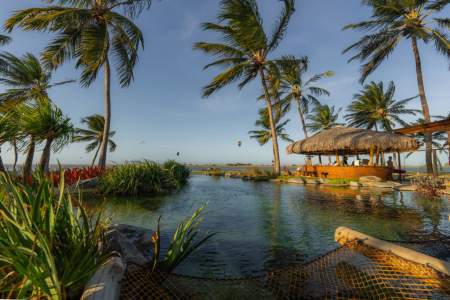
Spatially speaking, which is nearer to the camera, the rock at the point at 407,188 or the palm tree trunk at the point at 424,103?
the rock at the point at 407,188

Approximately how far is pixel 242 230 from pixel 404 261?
2.97 metres

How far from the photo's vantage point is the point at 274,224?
16.5 ft

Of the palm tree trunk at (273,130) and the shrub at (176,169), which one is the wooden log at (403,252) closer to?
the shrub at (176,169)

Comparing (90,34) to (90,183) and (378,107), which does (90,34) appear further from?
(378,107)

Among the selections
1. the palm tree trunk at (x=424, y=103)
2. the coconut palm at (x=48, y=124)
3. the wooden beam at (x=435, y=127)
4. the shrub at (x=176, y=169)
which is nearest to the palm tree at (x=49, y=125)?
the coconut palm at (x=48, y=124)

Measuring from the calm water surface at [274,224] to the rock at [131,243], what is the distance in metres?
0.58

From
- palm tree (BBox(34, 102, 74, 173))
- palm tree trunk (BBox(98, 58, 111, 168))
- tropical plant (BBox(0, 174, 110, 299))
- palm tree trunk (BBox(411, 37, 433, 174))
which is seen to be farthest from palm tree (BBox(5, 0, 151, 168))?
palm tree trunk (BBox(411, 37, 433, 174))

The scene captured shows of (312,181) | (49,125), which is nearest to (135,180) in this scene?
(49,125)

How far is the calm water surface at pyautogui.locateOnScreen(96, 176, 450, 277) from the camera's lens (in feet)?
10.5

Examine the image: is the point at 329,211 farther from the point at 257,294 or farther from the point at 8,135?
the point at 8,135

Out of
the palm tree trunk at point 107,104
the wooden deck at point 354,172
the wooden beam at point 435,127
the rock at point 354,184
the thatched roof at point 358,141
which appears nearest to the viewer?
the wooden beam at point 435,127

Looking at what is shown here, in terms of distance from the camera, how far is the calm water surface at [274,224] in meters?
3.19

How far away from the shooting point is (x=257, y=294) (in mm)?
2154

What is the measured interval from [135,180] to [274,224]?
251 inches
